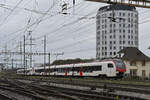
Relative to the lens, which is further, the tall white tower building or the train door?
the tall white tower building

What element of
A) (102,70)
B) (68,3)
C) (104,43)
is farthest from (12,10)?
(104,43)

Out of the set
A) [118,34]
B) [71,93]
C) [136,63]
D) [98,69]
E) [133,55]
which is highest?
[118,34]

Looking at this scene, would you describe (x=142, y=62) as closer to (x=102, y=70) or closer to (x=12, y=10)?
(x=102, y=70)

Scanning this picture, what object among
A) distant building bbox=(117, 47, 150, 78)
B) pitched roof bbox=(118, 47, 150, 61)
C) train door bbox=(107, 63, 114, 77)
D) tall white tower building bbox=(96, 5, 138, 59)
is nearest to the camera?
train door bbox=(107, 63, 114, 77)

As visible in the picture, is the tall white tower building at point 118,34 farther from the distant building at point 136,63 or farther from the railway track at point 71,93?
the railway track at point 71,93

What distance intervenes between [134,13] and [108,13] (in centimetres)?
3022

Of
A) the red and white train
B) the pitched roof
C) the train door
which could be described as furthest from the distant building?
the train door

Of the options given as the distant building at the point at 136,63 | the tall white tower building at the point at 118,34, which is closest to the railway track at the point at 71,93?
the distant building at the point at 136,63

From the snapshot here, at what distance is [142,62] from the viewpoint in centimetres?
7262

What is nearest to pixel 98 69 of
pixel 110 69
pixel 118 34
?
pixel 110 69

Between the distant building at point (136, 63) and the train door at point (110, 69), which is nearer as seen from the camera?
the train door at point (110, 69)

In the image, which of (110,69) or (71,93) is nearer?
(71,93)

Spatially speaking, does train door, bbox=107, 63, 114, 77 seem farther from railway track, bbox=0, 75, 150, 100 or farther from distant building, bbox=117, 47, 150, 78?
distant building, bbox=117, 47, 150, 78

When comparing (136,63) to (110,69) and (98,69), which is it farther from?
(110,69)
